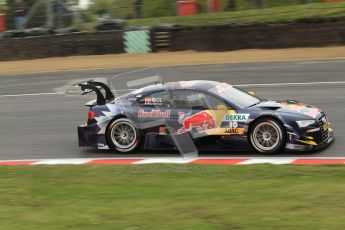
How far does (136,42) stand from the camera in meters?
28.2

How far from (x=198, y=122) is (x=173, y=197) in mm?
3736

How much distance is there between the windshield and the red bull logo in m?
0.48

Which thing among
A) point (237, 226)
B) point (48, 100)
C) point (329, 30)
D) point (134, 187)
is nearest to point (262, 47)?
point (329, 30)

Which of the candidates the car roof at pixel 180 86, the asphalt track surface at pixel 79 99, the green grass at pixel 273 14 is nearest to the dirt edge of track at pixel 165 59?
the asphalt track surface at pixel 79 99

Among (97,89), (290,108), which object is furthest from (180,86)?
(290,108)

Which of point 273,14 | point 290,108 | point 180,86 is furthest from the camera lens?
point 273,14

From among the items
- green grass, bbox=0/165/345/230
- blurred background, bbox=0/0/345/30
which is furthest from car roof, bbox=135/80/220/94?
blurred background, bbox=0/0/345/30

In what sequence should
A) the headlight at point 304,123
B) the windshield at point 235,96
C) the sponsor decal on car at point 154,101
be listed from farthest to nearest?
the sponsor decal on car at point 154,101, the windshield at point 235,96, the headlight at point 304,123

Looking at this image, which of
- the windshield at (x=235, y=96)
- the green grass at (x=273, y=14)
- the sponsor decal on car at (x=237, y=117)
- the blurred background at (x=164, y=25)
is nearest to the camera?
the sponsor decal on car at (x=237, y=117)

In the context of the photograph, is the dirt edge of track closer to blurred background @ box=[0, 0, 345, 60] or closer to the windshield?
blurred background @ box=[0, 0, 345, 60]

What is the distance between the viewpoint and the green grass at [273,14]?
26.8m

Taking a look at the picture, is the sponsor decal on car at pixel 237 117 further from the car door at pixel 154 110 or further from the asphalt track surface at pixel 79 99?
the car door at pixel 154 110

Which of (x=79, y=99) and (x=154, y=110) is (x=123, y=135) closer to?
(x=154, y=110)

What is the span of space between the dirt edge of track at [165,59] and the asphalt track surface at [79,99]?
0.96m
